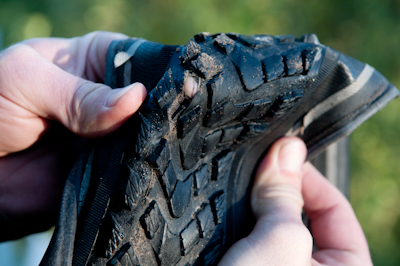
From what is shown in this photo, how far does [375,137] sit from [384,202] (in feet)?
1.46

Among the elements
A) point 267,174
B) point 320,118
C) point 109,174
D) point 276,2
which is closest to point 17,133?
point 109,174

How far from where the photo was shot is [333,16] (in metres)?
2.71

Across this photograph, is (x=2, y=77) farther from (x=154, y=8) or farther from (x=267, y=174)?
(x=154, y=8)

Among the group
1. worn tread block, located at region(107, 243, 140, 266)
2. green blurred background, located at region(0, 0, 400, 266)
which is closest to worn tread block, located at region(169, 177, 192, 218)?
worn tread block, located at region(107, 243, 140, 266)

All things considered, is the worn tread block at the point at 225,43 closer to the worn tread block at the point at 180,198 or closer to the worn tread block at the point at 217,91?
the worn tread block at the point at 217,91

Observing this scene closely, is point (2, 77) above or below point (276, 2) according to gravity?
below

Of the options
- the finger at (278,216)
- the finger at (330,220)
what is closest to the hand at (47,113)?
the finger at (278,216)

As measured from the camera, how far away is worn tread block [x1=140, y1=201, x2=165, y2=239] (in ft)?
2.38

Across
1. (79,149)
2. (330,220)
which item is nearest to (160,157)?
(79,149)

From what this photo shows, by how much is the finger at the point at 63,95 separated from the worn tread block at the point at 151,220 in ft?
0.66

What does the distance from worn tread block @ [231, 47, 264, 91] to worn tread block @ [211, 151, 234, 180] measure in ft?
0.70

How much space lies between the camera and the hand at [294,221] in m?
0.80

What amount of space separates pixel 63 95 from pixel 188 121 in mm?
325

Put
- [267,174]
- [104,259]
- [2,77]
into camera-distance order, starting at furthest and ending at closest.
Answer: [267,174], [2,77], [104,259]
